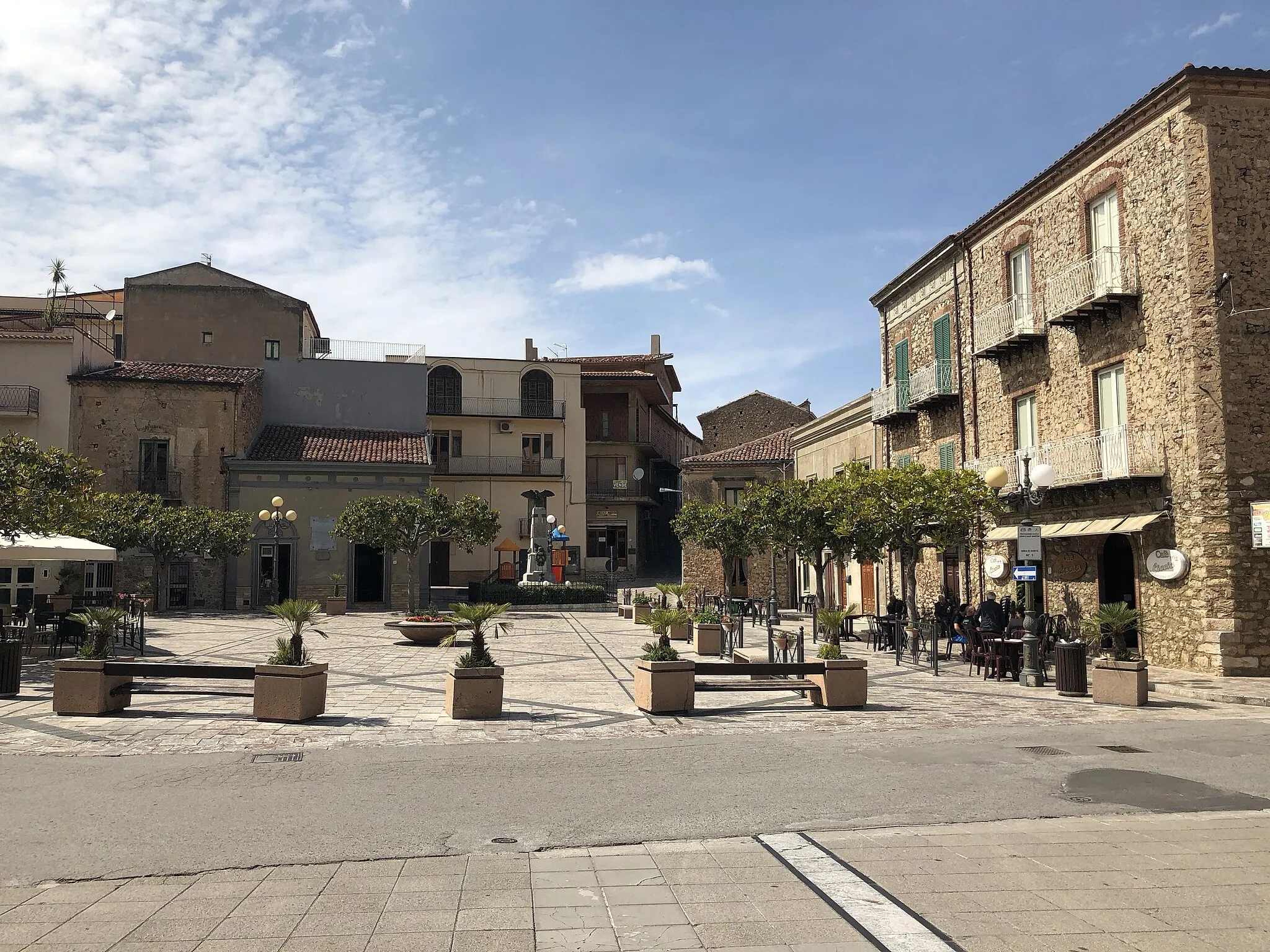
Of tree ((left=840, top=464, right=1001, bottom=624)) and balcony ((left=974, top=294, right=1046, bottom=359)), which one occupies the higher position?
balcony ((left=974, top=294, right=1046, bottom=359))

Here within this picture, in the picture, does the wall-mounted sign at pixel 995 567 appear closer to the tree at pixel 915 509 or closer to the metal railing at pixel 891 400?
the tree at pixel 915 509

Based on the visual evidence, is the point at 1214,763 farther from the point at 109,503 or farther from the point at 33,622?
the point at 109,503

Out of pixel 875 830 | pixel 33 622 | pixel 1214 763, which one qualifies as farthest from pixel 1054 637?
pixel 33 622

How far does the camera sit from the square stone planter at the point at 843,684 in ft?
43.3

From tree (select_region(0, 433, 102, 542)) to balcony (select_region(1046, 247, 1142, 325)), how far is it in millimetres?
20179

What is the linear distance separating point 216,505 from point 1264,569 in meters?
33.6

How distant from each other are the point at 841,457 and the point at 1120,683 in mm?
21624

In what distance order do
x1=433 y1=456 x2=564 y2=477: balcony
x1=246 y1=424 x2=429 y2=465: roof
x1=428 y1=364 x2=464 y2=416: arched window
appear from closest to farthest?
x1=246 y1=424 x2=429 y2=465: roof, x1=433 y1=456 x2=564 y2=477: balcony, x1=428 y1=364 x2=464 y2=416: arched window

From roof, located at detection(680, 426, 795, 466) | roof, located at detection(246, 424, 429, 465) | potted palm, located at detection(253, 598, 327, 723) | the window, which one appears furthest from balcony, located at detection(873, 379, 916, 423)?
potted palm, located at detection(253, 598, 327, 723)

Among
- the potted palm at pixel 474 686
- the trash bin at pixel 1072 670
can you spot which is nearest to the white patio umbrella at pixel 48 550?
the potted palm at pixel 474 686

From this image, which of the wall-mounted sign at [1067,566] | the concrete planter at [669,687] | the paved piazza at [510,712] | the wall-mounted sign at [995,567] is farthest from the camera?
the wall-mounted sign at [995,567]

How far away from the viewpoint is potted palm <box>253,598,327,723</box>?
11672mm

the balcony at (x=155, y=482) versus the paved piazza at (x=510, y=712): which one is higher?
the balcony at (x=155, y=482)

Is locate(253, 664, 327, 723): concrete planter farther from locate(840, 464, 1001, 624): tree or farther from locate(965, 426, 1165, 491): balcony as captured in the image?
locate(965, 426, 1165, 491): balcony
